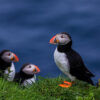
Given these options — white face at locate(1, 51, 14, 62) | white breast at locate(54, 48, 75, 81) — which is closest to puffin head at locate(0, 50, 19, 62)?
white face at locate(1, 51, 14, 62)

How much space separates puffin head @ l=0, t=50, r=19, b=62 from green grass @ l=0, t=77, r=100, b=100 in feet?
4.82

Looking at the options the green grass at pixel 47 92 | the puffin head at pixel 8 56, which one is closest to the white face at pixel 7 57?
the puffin head at pixel 8 56

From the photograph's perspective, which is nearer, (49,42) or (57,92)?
(57,92)

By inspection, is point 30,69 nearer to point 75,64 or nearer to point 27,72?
point 27,72

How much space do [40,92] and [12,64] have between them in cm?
209

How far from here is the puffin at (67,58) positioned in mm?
6082

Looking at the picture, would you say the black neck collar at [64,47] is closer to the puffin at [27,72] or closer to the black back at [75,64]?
the black back at [75,64]

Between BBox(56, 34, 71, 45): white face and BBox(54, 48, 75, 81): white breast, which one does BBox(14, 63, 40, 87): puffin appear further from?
BBox(56, 34, 71, 45): white face

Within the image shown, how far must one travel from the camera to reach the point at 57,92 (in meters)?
5.65

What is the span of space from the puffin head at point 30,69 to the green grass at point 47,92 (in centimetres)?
150

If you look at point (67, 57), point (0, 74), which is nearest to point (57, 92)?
point (67, 57)

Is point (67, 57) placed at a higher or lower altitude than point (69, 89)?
higher

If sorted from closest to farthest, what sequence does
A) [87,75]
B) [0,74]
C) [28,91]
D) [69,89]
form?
[28,91] < [69,89] < [87,75] < [0,74]

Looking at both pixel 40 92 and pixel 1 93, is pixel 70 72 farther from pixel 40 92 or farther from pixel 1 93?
pixel 1 93
